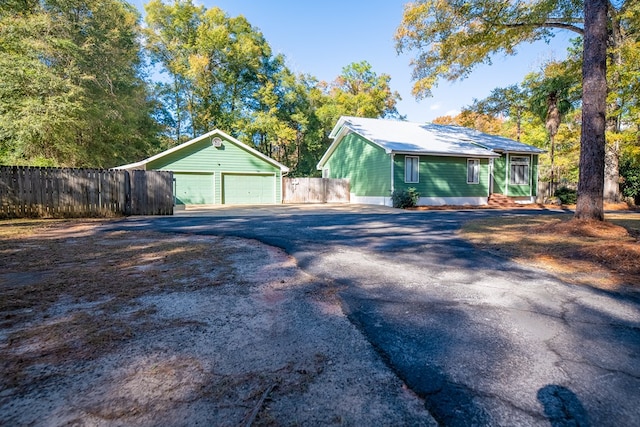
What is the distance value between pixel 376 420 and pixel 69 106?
21.0 meters

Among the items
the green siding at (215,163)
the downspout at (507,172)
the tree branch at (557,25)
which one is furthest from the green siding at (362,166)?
the tree branch at (557,25)

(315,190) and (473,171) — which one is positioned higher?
(473,171)

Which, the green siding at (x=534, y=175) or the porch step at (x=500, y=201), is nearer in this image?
the porch step at (x=500, y=201)

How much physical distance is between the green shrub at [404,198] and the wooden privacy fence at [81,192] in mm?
10435

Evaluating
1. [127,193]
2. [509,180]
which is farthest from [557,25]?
[127,193]

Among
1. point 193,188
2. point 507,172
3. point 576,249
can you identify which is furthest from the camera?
point 507,172

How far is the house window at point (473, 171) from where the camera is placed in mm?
19141

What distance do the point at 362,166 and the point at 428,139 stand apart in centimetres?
429

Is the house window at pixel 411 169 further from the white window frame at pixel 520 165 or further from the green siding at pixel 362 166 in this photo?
the white window frame at pixel 520 165

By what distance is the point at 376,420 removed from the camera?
1.51 meters

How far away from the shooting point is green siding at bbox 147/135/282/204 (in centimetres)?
1964

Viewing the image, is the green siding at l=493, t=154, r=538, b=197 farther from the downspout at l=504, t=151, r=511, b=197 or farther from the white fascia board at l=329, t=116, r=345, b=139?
the white fascia board at l=329, t=116, r=345, b=139

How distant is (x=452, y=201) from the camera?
741 inches

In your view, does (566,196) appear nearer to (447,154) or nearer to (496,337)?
(447,154)
